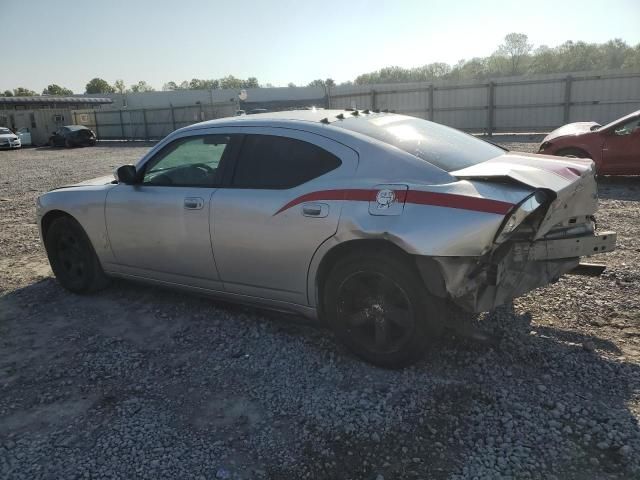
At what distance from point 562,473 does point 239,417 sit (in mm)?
1743

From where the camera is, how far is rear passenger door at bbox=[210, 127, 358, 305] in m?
3.54

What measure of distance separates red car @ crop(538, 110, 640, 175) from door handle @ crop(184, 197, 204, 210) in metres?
8.29

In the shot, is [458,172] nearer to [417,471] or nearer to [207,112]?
[417,471]

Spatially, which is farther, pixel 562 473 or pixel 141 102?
pixel 141 102

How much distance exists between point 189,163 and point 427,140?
6.71ft

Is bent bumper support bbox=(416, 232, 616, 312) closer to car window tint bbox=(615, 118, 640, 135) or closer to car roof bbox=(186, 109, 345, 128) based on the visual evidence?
car roof bbox=(186, 109, 345, 128)

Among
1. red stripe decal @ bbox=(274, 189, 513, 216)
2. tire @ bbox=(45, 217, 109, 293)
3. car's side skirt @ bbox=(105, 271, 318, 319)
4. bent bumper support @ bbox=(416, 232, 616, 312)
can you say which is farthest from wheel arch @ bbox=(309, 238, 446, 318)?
tire @ bbox=(45, 217, 109, 293)

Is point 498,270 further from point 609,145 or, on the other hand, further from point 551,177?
point 609,145

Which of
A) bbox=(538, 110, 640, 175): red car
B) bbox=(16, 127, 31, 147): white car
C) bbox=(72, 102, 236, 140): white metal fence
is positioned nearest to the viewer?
bbox=(538, 110, 640, 175): red car

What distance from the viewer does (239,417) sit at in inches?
121

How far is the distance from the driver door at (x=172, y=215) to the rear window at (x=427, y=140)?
1.15 metres

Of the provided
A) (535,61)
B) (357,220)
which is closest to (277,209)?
(357,220)

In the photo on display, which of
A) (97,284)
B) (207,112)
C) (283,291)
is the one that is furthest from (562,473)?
(207,112)

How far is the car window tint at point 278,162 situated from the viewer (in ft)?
12.0
